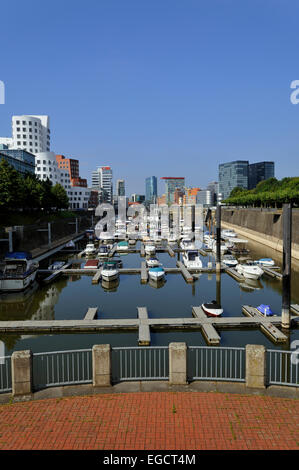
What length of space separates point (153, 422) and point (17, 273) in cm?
3083

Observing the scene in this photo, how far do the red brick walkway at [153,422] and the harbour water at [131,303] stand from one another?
11.1 metres

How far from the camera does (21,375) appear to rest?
11516mm

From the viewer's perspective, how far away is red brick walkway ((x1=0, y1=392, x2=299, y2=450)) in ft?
29.7

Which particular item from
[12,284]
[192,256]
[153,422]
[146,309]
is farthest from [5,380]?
[192,256]

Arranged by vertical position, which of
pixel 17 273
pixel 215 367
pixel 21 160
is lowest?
pixel 215 367

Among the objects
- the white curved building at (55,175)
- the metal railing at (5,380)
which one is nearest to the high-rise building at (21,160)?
the white curved building at (55,175)

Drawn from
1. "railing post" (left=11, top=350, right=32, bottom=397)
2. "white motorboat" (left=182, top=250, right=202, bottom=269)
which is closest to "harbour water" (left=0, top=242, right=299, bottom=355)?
"white motorboat" (left=182, top=250, right=202, bottom=269)

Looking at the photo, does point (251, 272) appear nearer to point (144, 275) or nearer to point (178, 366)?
point (144, 275)

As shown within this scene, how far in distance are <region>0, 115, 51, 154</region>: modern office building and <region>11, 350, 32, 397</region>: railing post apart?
15939 centimetres

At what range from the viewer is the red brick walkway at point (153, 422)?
9.06 meters

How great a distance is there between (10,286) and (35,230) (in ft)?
98.0

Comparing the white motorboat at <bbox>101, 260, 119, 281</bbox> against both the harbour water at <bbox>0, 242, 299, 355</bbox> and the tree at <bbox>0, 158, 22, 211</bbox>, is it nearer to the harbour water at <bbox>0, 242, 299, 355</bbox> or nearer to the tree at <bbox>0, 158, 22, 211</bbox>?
the harbour water at <bbox>0, 242, 299, 355</bbox>

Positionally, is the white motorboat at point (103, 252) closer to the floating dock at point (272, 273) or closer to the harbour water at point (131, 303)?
the harbour water at point (131, 303)
